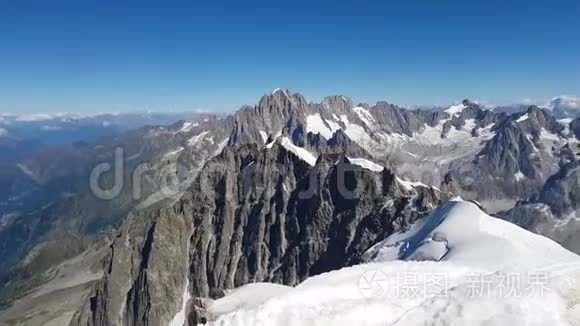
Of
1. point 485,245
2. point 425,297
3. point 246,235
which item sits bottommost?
point 246,235

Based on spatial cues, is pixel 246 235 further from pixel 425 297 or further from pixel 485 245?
pixel 425 297

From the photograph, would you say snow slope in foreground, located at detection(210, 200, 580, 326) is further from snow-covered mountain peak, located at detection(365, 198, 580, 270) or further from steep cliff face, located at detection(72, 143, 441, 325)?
steep cliff face, located at detection(72, 143, 441, 325)

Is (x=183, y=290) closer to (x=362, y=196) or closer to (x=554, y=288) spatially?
(x=362, y=196)

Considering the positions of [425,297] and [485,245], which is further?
[485,245]

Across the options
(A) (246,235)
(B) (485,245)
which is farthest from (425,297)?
(A) (246,235)

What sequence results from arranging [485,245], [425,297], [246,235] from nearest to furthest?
[425,297] → [485,245] → [246,235]

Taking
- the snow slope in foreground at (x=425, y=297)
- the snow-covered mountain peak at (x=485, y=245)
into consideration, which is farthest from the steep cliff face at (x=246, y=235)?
the snow slope in foreground at (x=425, y=297)

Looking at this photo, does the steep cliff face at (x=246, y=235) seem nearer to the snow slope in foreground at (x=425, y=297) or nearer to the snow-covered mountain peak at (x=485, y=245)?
the snow-covered mountain peak at (x=485, y=245)

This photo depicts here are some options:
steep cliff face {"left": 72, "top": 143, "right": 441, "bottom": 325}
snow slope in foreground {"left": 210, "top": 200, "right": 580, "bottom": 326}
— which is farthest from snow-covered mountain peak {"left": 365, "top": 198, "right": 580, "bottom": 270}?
steep cliff face {"left": 72, "top": 143, "right": 441, "bottom": 325}

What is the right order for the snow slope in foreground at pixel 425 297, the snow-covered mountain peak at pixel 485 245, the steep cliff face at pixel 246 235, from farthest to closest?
the steep cliff face at pixel 246 235 < the snow-covered mountain peak at pixel 485 245 < the snow slope in foreground at pixel 425 297
